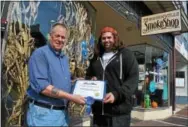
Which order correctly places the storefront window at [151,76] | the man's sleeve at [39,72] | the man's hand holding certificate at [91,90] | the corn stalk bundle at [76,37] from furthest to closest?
the storefront window at [151,76] → the corn stalk bundle at [76,37] → the man's hand holding certificate at [91,90] → the man's sleeve at [39,72]

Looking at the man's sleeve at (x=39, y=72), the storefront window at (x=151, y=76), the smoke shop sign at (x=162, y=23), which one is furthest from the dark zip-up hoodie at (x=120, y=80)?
the storefront window at (x=151, y=76)

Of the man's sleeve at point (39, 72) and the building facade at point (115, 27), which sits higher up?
the building facade at point (115, 27)

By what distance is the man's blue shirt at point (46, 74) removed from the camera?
298 cm

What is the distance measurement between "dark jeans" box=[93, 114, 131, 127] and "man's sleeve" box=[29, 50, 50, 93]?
2.75 feet

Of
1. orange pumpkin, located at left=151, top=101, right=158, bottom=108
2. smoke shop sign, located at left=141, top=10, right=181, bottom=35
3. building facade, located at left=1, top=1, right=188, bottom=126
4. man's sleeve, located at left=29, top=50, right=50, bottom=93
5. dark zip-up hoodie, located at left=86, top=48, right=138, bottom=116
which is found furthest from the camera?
orange pumpkin, located at left=151, top=101, right=158, bottom=108

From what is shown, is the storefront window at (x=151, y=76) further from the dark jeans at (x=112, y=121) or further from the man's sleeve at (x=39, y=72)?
the man's sleeve at (x=39, y=72)

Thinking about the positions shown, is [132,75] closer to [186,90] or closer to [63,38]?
[63,38]

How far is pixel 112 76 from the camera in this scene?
3.49m

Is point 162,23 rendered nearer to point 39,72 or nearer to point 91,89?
point 91,89

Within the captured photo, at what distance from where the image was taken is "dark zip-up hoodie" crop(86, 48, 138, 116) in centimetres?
342

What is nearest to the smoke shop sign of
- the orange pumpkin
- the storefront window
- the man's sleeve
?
the storefront window

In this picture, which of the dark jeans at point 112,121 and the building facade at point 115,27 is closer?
the dark jeans at point 112,121

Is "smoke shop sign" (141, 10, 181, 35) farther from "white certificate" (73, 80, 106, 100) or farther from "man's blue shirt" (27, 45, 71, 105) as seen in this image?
"man's blue shirt" (27, 45, 71, 105)

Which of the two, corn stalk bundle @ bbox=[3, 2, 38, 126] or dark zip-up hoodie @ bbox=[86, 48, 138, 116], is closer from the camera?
dark zip-up hoodie @ bbox=[86, 48, 138, 116]
